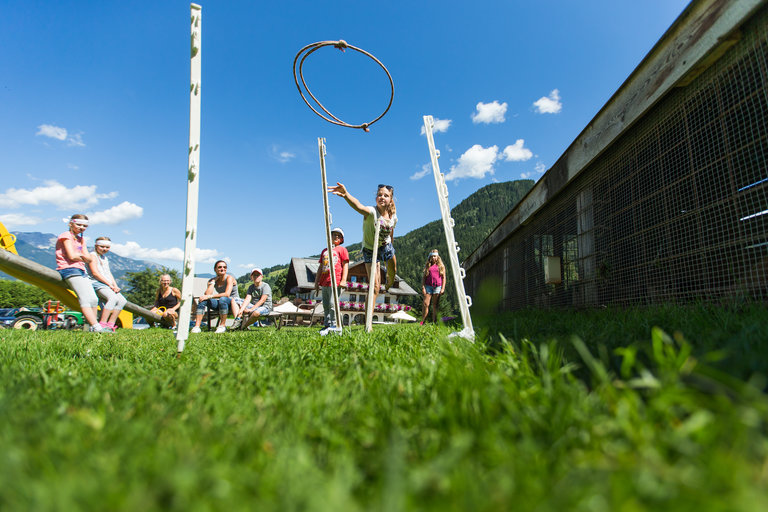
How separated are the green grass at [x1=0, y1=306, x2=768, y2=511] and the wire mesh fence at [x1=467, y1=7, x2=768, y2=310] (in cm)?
243

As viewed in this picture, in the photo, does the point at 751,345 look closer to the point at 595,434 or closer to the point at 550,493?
the point at 595,434

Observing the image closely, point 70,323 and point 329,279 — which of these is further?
point 70,323

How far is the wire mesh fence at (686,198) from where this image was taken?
2.99 m

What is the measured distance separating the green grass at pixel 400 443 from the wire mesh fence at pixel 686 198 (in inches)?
95.8

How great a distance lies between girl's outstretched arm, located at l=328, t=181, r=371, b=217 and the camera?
4465 mm

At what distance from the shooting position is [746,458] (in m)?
0.81

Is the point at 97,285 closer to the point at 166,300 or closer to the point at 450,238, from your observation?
the point at 166,300

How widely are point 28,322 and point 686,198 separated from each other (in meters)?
15.4

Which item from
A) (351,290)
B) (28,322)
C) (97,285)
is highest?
(351,290)

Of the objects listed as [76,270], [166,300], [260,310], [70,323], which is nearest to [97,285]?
[76,270]

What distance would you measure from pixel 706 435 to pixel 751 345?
3.28ft

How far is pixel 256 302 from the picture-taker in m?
10.1

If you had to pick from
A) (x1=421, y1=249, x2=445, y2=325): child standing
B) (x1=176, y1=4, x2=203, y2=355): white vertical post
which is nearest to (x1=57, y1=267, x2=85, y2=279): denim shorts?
(x1=176, y1=4, x2=203, y2=355): white vertical post

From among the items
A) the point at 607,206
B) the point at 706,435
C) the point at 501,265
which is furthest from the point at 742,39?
the point at 501,265
